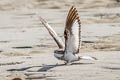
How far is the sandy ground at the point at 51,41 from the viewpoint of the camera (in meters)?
6.81

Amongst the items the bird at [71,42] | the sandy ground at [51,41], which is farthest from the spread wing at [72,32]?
the sandy ground at [51,41]

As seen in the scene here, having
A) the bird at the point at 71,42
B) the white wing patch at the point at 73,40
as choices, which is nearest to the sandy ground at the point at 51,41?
the bird at the point at 71,42

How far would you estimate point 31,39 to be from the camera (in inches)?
393

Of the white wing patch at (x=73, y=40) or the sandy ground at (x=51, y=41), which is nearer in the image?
the sandy ground at (x=51, y=41)

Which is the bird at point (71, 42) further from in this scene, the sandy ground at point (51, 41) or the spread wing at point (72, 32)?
the sandy ground at point (51, 41)

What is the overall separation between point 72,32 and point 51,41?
8.34 feet

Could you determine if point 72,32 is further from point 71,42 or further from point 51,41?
point 51,41

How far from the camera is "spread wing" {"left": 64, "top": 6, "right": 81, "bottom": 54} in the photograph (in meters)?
7.13

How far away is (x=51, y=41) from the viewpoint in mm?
9688

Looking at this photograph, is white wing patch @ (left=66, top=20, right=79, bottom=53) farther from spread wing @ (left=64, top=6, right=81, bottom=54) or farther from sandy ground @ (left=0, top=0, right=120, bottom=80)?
sandy ground @ (left=0, top=0, right=120, bottom=80)

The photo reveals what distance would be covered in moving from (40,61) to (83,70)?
3.60 ft

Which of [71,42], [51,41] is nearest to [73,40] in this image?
[71,42]

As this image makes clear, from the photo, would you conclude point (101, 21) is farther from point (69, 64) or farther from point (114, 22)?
point (69, 64)

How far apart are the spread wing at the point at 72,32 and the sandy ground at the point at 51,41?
9.9 inches
